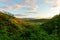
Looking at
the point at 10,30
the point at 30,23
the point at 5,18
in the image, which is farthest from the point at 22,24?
the point at 10,30

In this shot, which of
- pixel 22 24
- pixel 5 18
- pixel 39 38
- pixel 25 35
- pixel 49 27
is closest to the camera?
pixel 39 38

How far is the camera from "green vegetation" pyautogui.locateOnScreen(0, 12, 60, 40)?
1204cm

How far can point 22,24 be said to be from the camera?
16094mm

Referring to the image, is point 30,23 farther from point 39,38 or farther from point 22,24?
point 39,38

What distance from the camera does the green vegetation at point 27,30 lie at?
39.5 feet

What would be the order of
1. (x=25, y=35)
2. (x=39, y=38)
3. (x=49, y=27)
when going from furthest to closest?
(x=49, y=27) < (x=25, y=35) < (x=39, y=38)

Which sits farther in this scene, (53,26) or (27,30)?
(53,26)

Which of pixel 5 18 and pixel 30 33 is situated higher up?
pixel 5 18

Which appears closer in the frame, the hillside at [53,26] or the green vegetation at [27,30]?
the green vegetation at [27,30]

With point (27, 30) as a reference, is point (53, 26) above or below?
above

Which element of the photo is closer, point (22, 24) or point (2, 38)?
point (2, 38)

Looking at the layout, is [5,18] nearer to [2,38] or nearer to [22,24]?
[22,24]

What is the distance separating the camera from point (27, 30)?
1323 cm

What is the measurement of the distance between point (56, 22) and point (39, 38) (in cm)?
274
